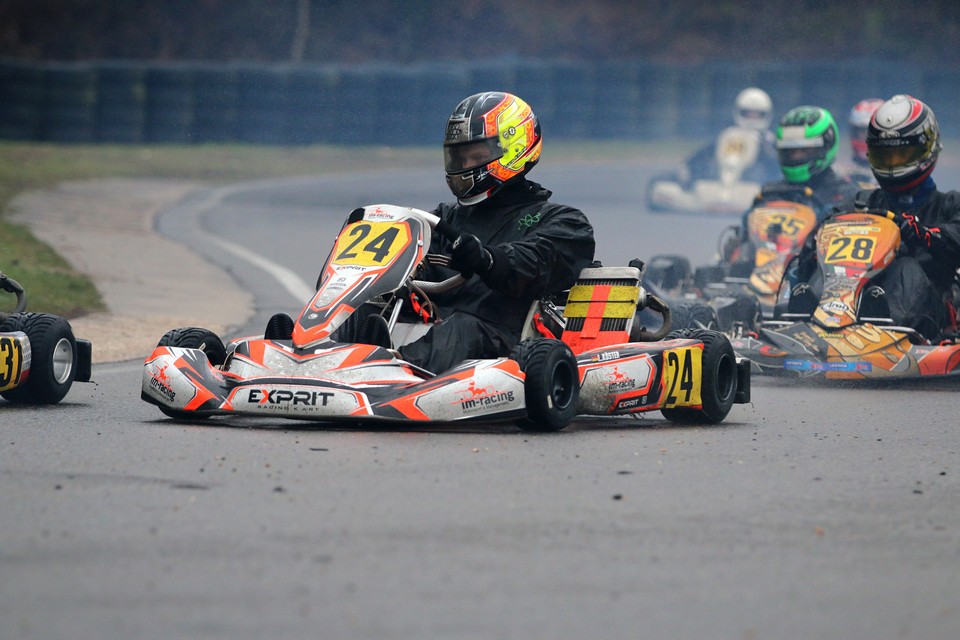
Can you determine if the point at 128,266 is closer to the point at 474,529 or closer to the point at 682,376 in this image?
the point at 682,376

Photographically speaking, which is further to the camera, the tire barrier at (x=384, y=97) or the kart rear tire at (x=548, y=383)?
the tire barrier at (x=384, y=97)

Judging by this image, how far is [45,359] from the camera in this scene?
644cm

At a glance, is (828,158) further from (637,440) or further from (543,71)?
(543,71)

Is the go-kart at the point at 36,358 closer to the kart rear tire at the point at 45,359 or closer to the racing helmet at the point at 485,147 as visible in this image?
the kart rear tire at the point at 45,359

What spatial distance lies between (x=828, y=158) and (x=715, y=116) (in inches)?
778

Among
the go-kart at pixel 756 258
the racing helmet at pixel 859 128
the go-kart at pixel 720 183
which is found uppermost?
the racing helmet at pixel 859 128

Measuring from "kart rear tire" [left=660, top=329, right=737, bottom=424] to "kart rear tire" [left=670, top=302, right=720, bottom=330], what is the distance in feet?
7.34

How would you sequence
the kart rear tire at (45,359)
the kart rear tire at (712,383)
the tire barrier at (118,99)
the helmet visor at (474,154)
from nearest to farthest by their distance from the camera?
the kart rear tire at (45,359) < the kart rear tire at (712,383) < the helmet visor at (474,154) < the tire barrier at (118,99)

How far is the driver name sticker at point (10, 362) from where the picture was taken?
6.27 m

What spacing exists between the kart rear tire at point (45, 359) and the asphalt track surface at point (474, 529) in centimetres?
14

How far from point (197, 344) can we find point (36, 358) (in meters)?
0.70

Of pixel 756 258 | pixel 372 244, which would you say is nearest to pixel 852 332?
pixel 756 258

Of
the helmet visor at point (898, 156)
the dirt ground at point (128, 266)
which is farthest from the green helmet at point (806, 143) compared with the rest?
the dirt ground at point (128, 266)

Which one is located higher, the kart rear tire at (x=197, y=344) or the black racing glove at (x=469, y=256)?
the black racing glove at (x=469, y=256)
